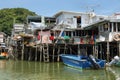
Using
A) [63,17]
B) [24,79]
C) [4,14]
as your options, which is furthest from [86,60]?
[4,14]

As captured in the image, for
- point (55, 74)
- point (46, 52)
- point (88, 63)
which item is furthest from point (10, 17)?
point (55, 74)

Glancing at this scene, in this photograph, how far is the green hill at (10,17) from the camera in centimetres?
6700

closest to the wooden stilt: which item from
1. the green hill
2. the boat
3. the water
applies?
the boat

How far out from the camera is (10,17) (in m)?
68.9

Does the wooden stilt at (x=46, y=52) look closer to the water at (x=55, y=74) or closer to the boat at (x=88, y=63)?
the boat at (x=88, y=63)

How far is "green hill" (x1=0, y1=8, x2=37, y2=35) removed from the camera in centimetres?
6700

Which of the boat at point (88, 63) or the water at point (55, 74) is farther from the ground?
the boat at point (88, 63)

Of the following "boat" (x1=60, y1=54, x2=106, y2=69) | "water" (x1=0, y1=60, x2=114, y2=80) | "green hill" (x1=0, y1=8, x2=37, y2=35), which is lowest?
"water" (x1=0, y1=60, x2=114, y2=80)

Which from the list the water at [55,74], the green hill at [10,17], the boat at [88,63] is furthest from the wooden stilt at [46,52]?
the green hill at [10,17]

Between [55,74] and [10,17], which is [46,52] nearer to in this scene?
[55,74]

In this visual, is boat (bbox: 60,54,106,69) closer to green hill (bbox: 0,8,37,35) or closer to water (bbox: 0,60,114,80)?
water (bbox: 0,60,114,80)

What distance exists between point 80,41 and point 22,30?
15662mm

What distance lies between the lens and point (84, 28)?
37.1 metres

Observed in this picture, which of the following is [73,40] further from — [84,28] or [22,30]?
[22,30]
